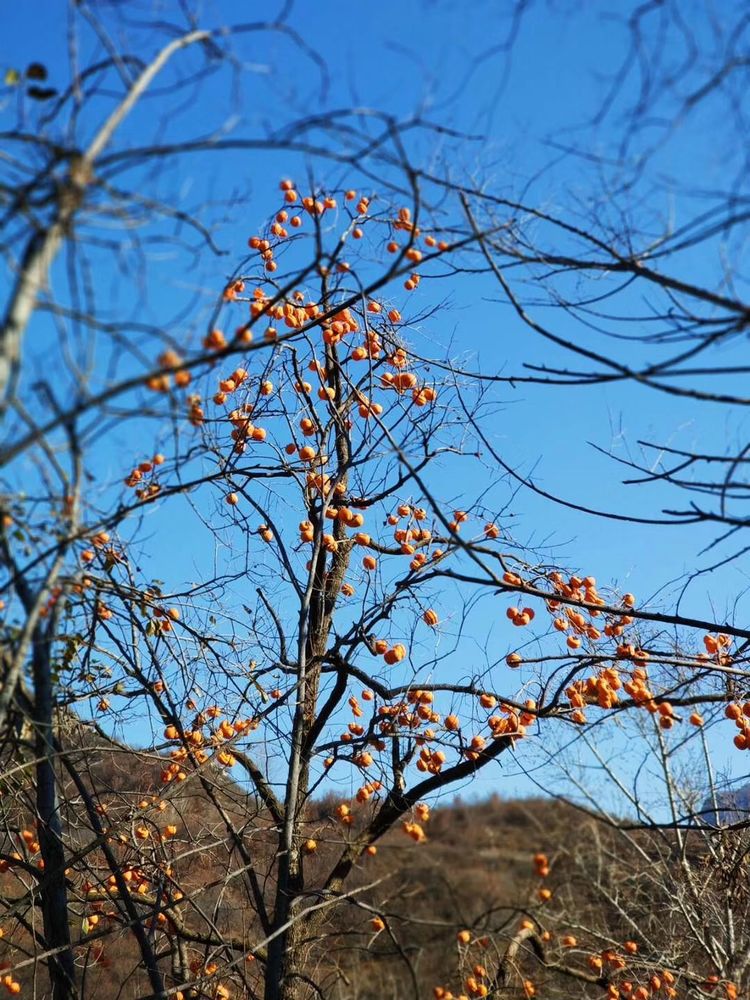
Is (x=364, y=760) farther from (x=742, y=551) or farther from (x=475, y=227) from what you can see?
(x=475, y=227)

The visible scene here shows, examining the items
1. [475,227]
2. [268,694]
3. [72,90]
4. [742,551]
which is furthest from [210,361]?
[268,694]

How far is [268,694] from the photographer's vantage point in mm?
4379

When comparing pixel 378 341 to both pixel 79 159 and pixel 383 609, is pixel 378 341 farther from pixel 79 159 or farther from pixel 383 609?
pixel 79 159

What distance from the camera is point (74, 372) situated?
5.90 feet

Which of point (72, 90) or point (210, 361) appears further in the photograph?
point (72, 90)

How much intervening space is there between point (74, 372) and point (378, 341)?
9.79 feet

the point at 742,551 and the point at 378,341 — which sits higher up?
the point at 378,341

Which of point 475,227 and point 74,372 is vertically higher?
point 475,227

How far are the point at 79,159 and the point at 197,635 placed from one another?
8.27 feet

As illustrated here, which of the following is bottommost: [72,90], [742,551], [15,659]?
[15,659]

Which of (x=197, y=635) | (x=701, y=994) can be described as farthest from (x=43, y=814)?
(x=701, y=994)

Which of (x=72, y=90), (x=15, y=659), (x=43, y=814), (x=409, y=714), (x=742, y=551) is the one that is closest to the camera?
(x=72, y=90)

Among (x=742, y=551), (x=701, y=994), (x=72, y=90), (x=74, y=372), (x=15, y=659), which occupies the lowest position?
(x=701, y=994)

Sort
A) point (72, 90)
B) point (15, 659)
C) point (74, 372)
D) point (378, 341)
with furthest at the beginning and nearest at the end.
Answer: point (378, 341) → point (15, 659) → point (72, 90) → point (74, 372)
